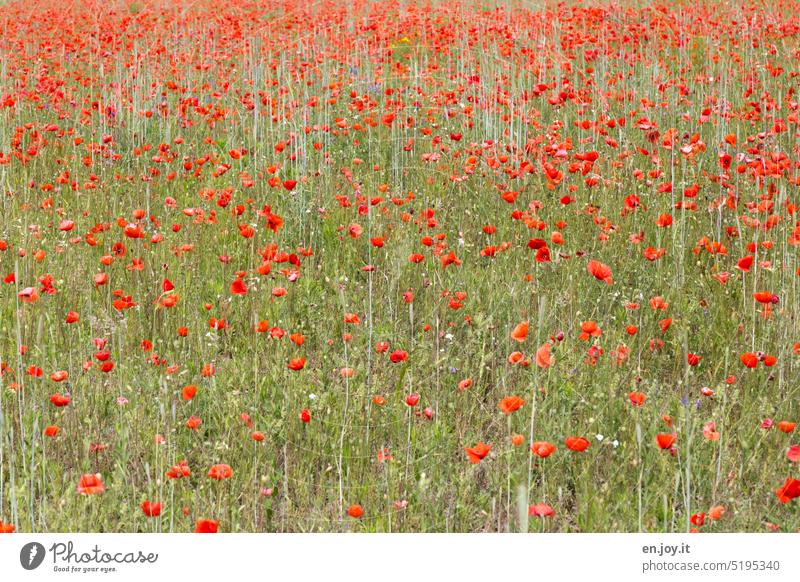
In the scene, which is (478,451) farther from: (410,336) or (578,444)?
(410,336)

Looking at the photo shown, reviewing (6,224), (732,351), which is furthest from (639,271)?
(6,224)

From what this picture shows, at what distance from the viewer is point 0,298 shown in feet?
10.2

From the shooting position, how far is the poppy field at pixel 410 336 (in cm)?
212

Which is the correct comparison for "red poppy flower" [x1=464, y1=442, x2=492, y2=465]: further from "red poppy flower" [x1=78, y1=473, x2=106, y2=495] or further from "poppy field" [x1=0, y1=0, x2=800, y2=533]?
"red poppy flower" [x1=78, y1=473, x2=106, y2=495]

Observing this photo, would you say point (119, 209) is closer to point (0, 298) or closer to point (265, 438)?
A: point (0, 298)

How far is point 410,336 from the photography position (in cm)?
287

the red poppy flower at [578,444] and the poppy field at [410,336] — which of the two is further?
the poppy field at [410,336]
